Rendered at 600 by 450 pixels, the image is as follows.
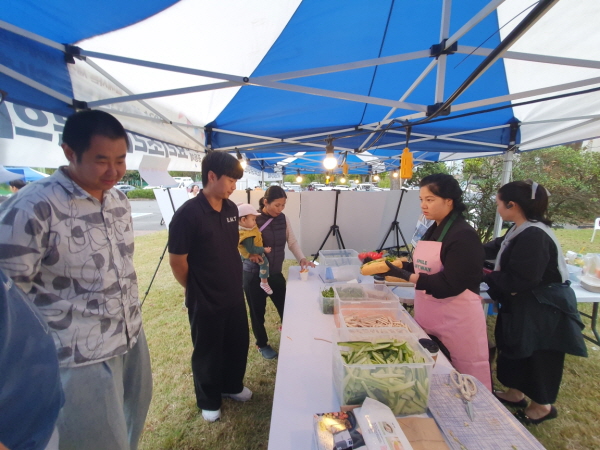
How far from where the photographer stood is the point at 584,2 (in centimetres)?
162

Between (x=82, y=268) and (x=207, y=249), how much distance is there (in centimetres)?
70

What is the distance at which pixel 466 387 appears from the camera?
102 cm

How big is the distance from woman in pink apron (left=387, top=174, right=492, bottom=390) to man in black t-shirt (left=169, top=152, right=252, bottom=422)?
3.77ft

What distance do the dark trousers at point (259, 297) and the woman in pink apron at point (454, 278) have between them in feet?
4.69

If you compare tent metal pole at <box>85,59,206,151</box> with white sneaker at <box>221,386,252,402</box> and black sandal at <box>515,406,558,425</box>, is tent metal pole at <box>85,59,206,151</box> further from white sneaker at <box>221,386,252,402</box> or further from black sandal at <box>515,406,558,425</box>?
black sandal at <box>515,406,558,425</box>

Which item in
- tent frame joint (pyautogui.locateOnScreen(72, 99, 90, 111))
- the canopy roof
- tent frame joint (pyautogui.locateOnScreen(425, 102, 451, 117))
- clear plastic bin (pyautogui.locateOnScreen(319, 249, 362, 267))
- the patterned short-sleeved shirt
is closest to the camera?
the patterned short-sleeved shirt

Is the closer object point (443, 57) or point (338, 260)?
point (443, 57)

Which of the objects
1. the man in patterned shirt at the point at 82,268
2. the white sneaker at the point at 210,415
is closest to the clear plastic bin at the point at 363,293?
the man in patterned shirt at the point at 82,268

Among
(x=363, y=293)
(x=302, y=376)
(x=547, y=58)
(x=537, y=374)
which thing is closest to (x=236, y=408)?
(x=302, y=376)

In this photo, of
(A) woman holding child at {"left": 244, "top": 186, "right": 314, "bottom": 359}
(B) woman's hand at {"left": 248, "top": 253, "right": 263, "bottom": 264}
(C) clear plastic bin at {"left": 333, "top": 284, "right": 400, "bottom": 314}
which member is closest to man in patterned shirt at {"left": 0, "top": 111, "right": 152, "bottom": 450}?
(C) clear plastic bin at {"left": 333, "top": 284, "right": 400, "bottom": 314}

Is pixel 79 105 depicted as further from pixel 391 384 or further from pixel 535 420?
pixel 535 420

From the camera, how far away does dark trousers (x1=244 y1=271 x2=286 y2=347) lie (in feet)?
8.56

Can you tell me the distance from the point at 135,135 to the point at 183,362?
7.57 ft

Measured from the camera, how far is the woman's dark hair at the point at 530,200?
5.50 feet
